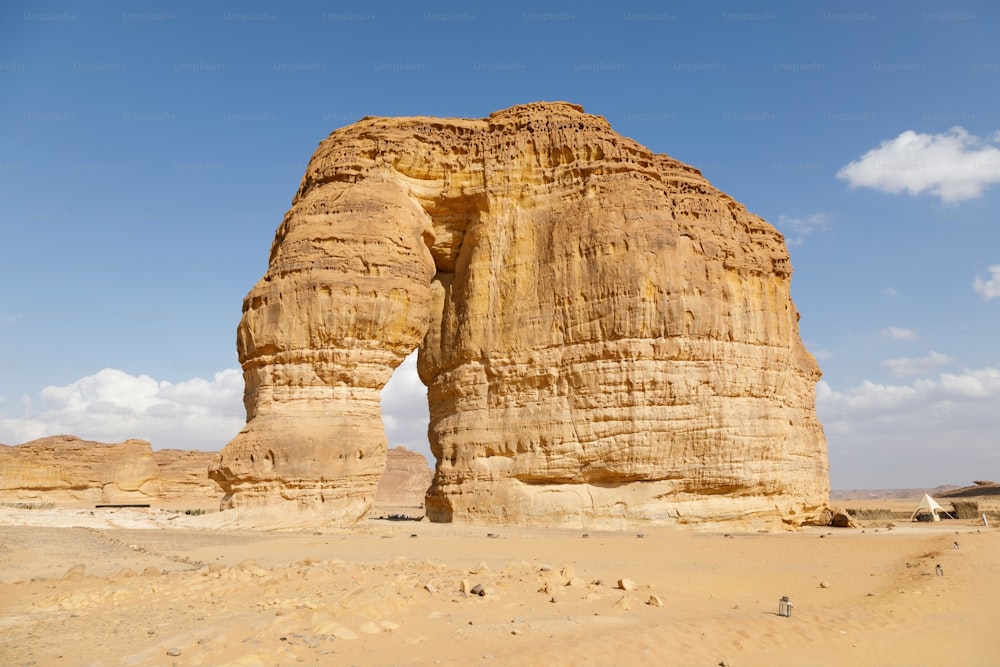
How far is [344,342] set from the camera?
21.1 metres

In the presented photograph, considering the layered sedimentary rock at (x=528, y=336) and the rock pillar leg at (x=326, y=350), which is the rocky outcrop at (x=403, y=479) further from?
the rock pillar leg at (x=326, y=350)

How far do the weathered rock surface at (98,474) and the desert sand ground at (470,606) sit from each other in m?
30.4

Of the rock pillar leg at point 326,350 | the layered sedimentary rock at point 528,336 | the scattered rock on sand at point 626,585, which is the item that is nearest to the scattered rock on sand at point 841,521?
the layered sedimentary rock at point 528,336

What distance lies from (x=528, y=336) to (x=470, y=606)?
15.6 metres

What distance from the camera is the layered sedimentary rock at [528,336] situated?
68.2ft

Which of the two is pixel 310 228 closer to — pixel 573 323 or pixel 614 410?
pixel 573 323

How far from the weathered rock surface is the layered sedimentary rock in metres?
26.7

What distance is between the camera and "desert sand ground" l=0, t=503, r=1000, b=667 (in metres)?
6.44

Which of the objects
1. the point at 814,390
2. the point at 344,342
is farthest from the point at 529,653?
the point at 814,390

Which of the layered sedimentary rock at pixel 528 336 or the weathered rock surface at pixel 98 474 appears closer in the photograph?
the layered sedimentary rock at pixel 528 336

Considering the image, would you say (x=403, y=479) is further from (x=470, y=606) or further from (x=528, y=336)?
(x=470, y=606)

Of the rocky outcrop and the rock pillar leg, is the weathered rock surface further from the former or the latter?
the rock pillar leg

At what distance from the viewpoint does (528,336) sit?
76.1 feet

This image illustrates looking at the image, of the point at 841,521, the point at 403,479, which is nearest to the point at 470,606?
the point at 841,521
